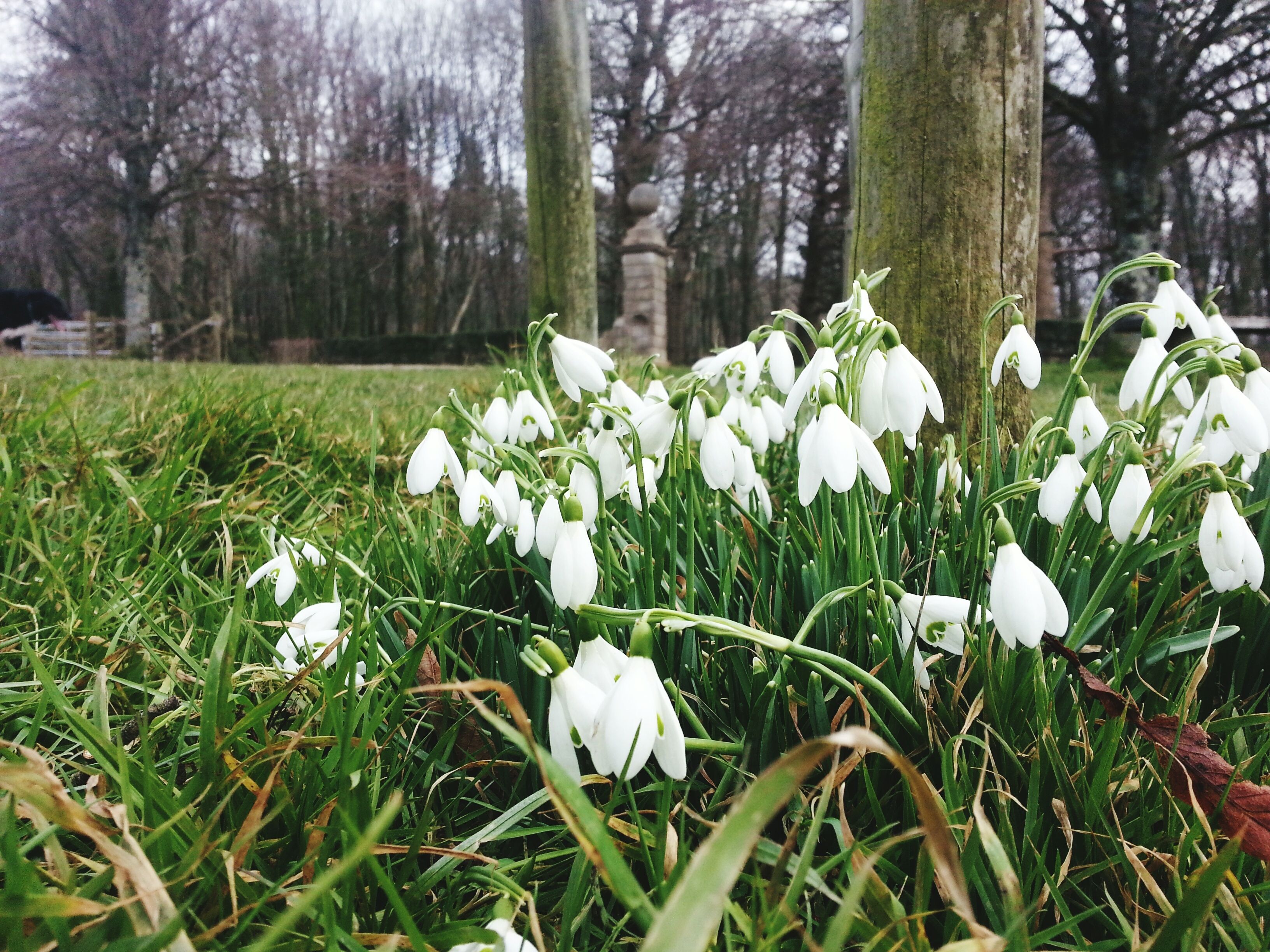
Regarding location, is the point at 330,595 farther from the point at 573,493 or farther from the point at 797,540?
the point at 797,540

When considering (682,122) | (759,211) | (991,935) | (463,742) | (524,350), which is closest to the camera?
(991,935)

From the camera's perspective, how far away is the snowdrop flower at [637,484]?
143 cm

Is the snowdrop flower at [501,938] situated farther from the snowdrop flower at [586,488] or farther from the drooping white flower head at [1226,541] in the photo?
the drooping white flower head at [1226,541]

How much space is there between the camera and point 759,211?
23297 millimetres

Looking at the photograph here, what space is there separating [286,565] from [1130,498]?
1346 millimetres

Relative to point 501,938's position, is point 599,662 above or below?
above

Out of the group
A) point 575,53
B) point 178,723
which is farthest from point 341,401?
point 178,723

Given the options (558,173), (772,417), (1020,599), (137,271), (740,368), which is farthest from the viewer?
(137,271)

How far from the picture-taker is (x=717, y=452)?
1.18 m

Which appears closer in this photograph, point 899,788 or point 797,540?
point 899,788

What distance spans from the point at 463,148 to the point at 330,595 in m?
27.4

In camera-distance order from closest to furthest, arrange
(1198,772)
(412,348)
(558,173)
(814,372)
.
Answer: (1198,772) → (814,372) → (558,173) → (412,348)

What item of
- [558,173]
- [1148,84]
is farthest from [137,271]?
[1148,84]

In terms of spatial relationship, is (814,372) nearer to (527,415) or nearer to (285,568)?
(527,415)
